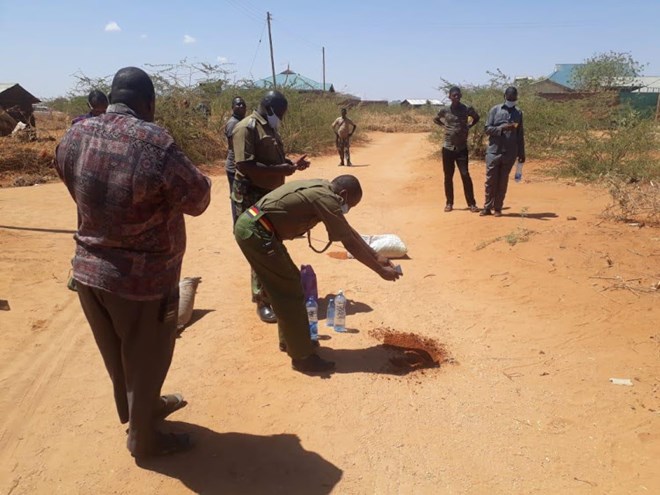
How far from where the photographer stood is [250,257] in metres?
3.47

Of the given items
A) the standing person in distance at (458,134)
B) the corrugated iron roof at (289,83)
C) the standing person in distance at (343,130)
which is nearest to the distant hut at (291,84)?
the corrugated iron roof at (289,83)

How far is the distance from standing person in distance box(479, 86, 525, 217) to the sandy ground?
1.51 meters

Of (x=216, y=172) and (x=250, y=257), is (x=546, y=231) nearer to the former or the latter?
(x=250, y=257)

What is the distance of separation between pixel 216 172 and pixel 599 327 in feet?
37.7

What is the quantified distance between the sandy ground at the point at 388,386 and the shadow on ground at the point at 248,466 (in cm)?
1

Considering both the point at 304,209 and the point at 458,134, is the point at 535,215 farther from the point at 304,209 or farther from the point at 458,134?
the point at 304,209

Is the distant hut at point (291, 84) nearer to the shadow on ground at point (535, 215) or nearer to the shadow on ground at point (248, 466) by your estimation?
the shadow on ground at point (535, 215)

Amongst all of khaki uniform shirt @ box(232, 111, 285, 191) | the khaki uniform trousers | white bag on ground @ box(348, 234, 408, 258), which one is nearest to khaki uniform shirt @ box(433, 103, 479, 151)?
white bag on ground @ box(348, 234, 408, 258)

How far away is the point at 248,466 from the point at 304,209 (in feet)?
5.20

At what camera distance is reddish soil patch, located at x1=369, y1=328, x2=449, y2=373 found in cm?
377

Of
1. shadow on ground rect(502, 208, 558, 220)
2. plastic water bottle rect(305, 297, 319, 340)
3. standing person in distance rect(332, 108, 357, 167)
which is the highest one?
standing person in distance rect(332, 108, 357, 167)

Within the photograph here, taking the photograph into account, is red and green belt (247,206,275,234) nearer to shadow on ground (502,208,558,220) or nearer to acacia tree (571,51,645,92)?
shadow on ground (502,208,558,220)

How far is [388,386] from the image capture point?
3477 mm

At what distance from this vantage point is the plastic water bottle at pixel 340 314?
429 centimetres
